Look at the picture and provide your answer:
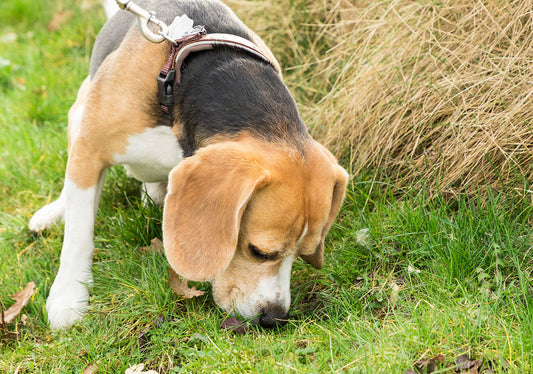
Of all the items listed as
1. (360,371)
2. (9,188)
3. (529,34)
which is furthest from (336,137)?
(9,188)

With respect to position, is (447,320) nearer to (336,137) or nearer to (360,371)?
(360,371)

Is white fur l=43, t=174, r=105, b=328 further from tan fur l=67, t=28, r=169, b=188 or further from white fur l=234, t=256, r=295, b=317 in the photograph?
white fur l=234, t=256, r=295, b=317

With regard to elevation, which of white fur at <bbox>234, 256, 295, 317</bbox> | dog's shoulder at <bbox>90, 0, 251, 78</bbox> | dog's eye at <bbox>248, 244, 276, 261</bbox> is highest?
dog's shoulder at <bbox>90, 0, 251, 78</bbox>

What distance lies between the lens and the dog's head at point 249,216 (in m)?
2.89

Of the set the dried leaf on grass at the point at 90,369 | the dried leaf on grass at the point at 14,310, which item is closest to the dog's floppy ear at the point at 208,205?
the dried leaf on grass at the point at 90,369

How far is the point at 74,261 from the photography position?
12.2ft

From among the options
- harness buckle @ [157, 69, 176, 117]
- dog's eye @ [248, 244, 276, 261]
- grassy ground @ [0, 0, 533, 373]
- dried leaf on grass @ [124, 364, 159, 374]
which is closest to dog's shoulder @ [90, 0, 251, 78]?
harness buckle @ [157, 69, 176, 117]

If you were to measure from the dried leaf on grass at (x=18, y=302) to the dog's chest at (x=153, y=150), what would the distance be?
3.22 feet

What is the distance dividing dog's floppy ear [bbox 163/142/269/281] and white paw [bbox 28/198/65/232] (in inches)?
71.1

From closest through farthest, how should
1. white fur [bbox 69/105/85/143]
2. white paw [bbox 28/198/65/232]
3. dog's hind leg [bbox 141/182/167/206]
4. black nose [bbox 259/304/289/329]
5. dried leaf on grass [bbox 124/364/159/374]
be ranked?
dried leaf on grass [bbox 124/364/159/374] → black nose [bbox 259/304/289/329] → white fur [bbox 69/105/85/143] → dog's hind leg [bbox 141/182/167/206] → white paw [bbox 28/198/65/232]

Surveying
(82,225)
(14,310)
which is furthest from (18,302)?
(82,225)

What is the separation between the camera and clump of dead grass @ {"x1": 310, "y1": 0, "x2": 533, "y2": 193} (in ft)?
12.4

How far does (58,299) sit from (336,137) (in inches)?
87.6

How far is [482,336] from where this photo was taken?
284 centimetres
